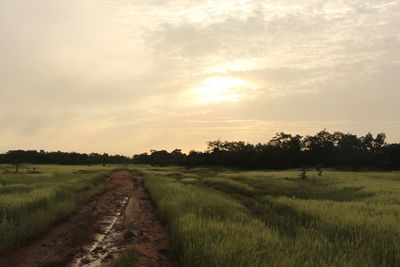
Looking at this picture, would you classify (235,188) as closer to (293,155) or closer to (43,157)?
(293,155)

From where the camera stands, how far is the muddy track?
37.4 feet

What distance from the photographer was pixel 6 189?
2898cm

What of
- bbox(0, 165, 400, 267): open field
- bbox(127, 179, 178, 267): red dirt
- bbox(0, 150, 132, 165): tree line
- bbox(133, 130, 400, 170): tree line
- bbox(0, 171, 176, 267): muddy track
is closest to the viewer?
bbox(0, 165, 400, 267): open field

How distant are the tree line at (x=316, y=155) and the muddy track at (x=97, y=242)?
9008 centimetres

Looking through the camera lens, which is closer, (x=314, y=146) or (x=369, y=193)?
(x=369, y=193)

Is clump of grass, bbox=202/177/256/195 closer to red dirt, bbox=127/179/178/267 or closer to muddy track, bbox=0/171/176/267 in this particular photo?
red dirt, bbox=127/179/178/267

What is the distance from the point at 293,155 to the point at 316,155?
672 centimetres

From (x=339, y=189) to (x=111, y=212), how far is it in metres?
22.4

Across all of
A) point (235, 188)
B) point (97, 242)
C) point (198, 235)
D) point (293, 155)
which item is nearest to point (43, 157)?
point (293, 155)

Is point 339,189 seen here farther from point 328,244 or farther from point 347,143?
point 347,143

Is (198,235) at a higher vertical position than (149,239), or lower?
higher

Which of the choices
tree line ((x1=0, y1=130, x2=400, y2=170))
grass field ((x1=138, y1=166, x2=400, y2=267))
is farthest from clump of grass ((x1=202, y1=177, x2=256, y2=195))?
tree line ((x1=0, y1=130, x2=400, y2=170))

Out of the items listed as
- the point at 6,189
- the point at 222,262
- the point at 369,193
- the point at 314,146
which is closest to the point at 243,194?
the point at 369,193

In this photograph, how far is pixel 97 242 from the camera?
561 inches
